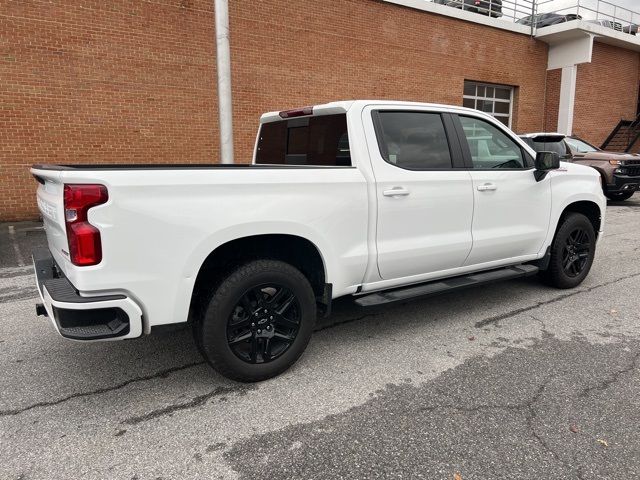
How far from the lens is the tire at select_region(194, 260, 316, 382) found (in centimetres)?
295

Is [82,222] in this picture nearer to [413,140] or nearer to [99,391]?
[99,391]

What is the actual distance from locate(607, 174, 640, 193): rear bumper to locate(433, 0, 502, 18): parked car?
23.5 feet

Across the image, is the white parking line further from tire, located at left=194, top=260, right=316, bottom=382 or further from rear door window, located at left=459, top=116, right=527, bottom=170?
rear door window, located at left=459, top=116, right=527, bottom=170

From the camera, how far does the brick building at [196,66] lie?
9305 mm

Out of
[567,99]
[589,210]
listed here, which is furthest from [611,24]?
[589,210]

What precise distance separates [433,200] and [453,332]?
115cm

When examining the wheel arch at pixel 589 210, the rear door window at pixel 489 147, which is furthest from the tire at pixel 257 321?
the wheel arch at pixel 589 210

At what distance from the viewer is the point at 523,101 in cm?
1772

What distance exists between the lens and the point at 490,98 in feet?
56.3

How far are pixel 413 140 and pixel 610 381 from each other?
220cm

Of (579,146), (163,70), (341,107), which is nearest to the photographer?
(341,107)

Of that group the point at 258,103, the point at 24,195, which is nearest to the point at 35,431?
the point at 24,195

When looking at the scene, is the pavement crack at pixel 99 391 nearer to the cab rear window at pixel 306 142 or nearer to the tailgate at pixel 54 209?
the tailgate at pixel 54 209

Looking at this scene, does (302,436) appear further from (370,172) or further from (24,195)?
(24,195)
